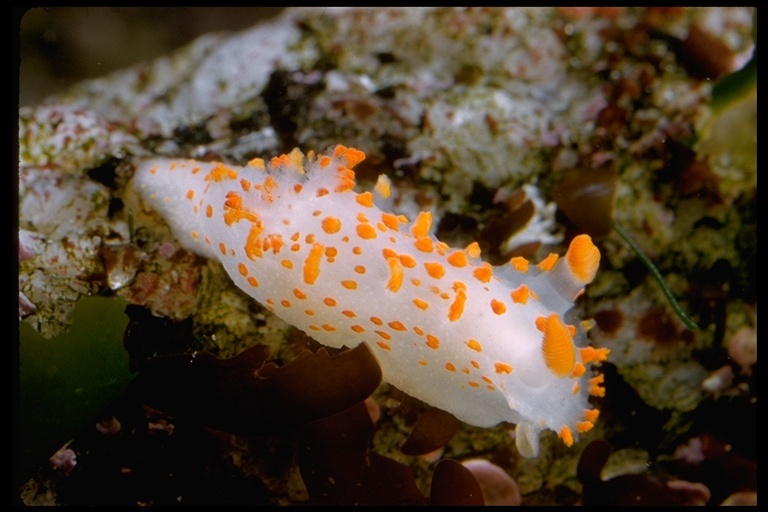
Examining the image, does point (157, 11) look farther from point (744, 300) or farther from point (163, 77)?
point (744, 300)

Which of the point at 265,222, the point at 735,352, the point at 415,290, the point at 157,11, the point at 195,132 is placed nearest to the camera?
the point at 415,290

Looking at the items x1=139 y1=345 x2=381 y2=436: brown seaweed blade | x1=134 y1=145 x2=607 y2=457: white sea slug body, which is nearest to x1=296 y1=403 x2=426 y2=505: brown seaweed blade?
x1=139 y1=345 x2=381 y2=436: brown seaweed blade

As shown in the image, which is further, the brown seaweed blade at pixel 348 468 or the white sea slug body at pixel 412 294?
the brown seaweed blade at pixel 348 468

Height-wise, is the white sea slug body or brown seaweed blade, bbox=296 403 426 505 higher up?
the white sea slug body

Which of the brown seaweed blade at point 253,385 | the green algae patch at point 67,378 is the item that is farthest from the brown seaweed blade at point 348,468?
the green algae patch at point 67,378

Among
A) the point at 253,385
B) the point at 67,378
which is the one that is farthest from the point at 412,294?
the point at 67,378

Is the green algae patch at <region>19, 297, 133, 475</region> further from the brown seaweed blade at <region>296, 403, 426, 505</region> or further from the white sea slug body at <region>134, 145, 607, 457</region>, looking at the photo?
the brown seaweed blade at <region>296, 403, 426, 505</region>

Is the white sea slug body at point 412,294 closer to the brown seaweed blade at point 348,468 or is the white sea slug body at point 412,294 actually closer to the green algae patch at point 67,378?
the brown seaweed blade at point 348,468

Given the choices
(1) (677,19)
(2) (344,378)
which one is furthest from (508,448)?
(1) (677,19)
